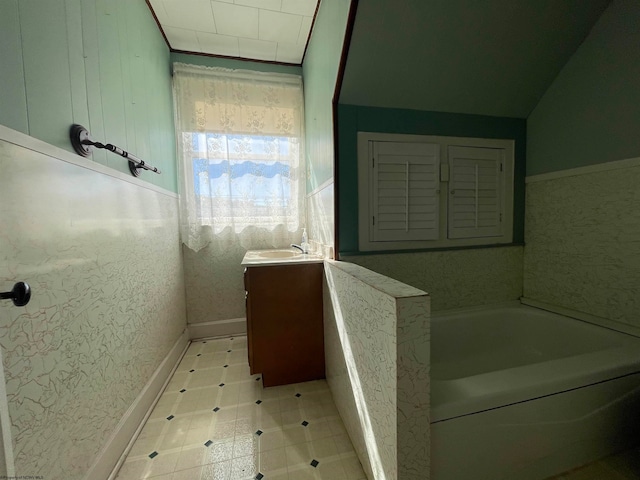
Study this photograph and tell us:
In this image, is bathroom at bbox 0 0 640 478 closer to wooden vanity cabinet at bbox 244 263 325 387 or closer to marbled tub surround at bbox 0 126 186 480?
marbled tub surround at bbox 0 126 186 480

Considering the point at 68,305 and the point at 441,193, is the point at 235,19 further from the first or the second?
the point at 68,305

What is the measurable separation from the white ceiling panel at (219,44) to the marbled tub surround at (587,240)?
2553 millimetres

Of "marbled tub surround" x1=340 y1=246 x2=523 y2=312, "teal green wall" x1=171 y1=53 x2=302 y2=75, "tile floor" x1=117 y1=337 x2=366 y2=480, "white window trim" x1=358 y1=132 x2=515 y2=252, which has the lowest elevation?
"tile floor" x1=117 y1=337 x2=366 y2=480

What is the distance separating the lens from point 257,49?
2.09 metres

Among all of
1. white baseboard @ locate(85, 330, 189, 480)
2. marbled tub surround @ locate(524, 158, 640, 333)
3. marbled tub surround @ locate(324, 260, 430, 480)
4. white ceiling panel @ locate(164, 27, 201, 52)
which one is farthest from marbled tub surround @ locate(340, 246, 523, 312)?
white ceiling panel @ locate(164, 27, 201, 52)

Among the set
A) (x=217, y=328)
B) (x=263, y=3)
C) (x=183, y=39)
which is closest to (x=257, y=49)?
(x=263, y=3)

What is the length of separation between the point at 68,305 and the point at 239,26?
211 cm

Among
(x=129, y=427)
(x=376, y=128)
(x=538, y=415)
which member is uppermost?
(x=376, y=128)

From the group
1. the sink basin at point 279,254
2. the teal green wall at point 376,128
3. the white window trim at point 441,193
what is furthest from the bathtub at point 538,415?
the sink basin at point 279,254

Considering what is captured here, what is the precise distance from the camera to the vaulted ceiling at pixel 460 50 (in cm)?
124

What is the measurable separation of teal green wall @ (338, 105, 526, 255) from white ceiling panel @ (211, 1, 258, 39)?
1.06 m

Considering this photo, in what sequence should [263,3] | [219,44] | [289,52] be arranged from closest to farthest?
[263,3]
[219,44]
[289,52]

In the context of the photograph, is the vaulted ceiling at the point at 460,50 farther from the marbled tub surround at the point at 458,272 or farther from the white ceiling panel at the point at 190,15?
the white ceiling panel at the point at 190,15

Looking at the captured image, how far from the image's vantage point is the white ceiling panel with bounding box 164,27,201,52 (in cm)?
190
